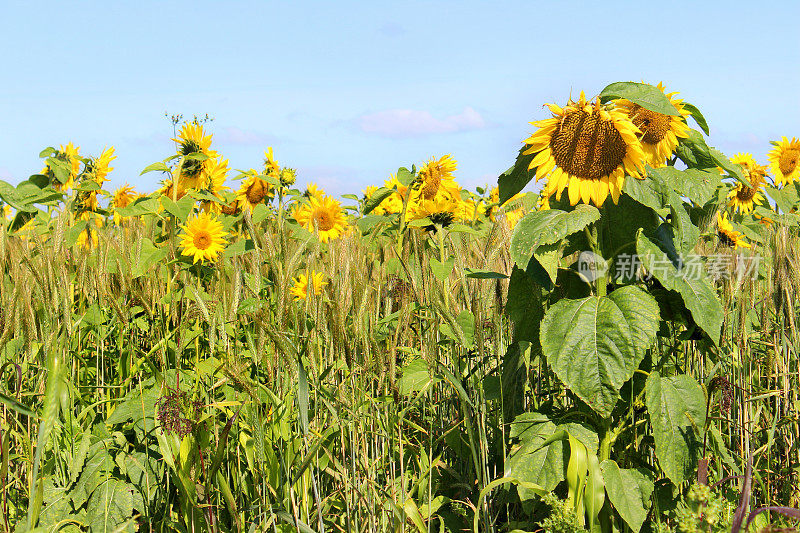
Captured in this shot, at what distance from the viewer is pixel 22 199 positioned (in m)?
3.24

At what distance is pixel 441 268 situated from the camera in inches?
99.0

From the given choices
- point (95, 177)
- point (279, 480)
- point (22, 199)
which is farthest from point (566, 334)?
point (95, 177)

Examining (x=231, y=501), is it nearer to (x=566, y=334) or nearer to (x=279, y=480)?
(x=279, y=480)

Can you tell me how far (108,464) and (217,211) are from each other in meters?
2.01

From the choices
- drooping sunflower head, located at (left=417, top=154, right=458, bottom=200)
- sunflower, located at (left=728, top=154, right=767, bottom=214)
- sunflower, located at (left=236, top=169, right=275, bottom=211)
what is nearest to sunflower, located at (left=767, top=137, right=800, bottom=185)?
sunflower, located at (left=728, top=154, right=767, bottom=214)

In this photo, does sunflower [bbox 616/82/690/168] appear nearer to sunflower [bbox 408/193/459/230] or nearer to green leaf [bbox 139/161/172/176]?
sunflower [bbox 408/193/459/230]

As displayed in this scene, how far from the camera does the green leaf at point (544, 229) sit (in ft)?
5.01

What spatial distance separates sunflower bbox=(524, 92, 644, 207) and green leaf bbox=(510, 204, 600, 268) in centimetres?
13

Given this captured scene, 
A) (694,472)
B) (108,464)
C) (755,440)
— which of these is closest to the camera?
(694,472)

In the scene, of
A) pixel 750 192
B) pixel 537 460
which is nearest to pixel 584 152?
pixel 537 460

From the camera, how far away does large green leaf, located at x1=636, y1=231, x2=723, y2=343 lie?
5.21 ft

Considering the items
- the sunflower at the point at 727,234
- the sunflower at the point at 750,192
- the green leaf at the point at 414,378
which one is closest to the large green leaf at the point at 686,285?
the green leaf at the point at 414,378

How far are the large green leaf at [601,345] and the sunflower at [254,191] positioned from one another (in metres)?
2.97

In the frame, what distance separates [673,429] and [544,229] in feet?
1.83
